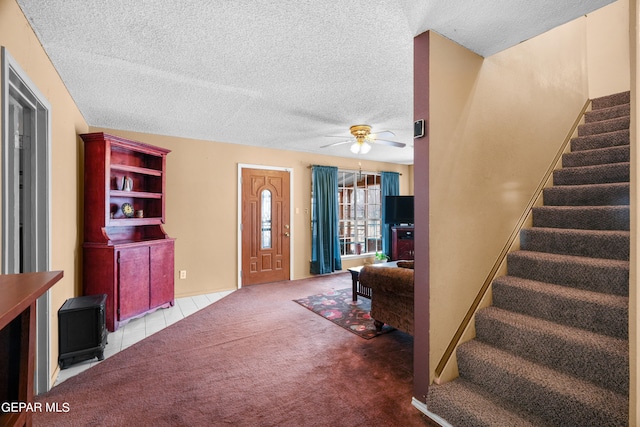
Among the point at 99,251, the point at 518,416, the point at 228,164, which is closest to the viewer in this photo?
the point at 518,416

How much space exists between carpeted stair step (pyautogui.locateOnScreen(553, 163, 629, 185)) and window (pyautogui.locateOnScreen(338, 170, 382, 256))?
13.2 ft

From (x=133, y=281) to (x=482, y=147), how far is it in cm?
375

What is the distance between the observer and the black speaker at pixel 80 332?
96.1 inches

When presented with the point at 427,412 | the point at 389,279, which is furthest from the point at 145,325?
the point at 427,412

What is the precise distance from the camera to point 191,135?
4406 millimetres

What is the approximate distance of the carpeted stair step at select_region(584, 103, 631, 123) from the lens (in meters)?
3.04

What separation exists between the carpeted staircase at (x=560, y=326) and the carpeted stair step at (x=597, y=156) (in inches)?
0.4

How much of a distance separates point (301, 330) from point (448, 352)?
166cm

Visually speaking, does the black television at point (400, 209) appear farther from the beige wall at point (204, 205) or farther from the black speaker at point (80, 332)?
the black speaker at point (80, 332)

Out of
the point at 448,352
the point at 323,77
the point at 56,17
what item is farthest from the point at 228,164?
the point at 448,352

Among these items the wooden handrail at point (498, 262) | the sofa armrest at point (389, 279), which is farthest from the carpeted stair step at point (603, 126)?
the sofa armrest at point (389, 279)

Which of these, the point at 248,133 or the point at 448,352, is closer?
the point at 448,352

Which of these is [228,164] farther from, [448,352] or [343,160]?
[448,352]

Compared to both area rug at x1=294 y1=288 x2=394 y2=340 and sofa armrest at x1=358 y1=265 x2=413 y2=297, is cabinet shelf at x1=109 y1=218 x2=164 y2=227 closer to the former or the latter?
area rug at x1=294 y1=288 x2=394 y2=340
